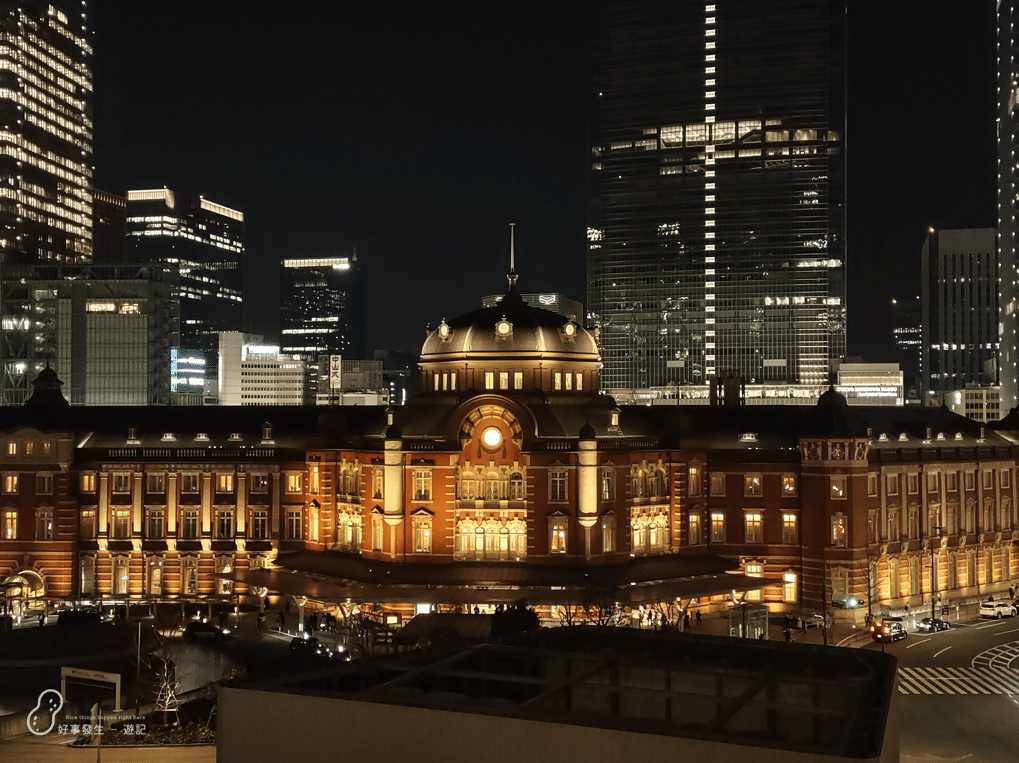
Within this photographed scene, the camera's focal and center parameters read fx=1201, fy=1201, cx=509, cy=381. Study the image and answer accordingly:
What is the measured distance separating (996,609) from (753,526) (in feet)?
56.5

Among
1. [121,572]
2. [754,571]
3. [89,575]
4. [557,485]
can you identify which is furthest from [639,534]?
[89,575]

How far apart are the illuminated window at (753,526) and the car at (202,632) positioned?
37.5m

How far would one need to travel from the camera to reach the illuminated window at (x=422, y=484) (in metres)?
81.1

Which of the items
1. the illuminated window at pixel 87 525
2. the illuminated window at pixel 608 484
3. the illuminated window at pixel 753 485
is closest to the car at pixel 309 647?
the illuminated window at pixel 608 484

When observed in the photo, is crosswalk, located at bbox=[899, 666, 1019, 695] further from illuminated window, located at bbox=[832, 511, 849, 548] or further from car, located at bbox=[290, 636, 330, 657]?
car, located at bbox=[290, 636, 330, 657]

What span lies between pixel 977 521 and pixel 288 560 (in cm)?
5215

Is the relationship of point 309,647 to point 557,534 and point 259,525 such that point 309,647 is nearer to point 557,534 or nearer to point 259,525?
point 557,534

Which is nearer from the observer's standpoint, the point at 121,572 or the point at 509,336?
the point at 509,336

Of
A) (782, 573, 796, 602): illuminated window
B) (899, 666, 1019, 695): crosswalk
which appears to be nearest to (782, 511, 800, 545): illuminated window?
(782, 573, 796, 602): illuminated window

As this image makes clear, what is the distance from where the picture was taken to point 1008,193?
608 feet

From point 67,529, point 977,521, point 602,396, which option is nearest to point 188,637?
point 67,529

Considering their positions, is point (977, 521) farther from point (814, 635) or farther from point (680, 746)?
point (680, 746)

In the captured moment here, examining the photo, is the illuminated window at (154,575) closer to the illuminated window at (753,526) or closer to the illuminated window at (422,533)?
the illuminated window at (422,533)

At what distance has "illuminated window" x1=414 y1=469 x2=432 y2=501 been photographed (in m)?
81.1
